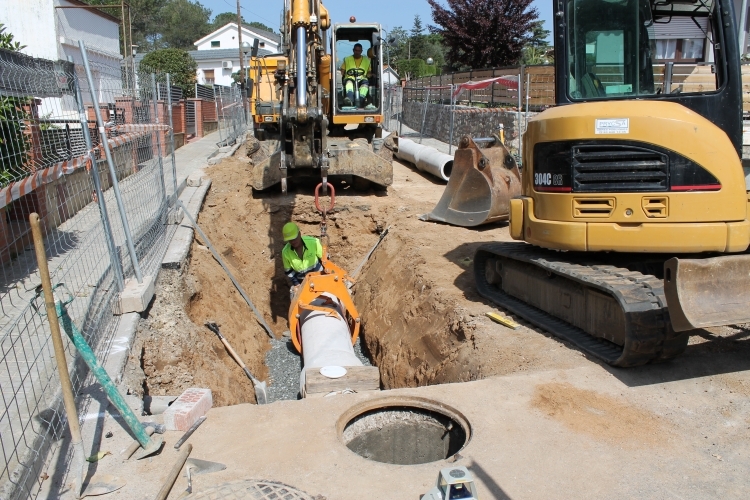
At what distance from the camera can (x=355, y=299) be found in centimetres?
990

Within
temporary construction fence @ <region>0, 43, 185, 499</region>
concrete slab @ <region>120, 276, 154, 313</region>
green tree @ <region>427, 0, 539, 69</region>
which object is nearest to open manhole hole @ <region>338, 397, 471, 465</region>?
temporary construction fence @ <region>0, 43, 185, 499</region>

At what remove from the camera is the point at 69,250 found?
5.27 meters

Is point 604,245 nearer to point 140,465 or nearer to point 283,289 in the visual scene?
point 140,465

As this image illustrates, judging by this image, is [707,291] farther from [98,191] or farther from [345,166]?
[345,166]

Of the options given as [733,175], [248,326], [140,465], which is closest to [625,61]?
[733,175]

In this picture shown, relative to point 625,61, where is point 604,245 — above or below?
below

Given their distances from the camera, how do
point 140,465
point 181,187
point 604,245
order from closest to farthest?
1. point 140,465
2. point 604,245
3. point 181,187

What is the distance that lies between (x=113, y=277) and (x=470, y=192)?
18.3 feet

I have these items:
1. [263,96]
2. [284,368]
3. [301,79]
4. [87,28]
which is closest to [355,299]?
[284,368]

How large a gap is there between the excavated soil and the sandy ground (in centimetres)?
3

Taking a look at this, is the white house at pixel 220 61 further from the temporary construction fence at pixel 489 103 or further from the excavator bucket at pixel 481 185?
the excavator bucket at pixel 481 185

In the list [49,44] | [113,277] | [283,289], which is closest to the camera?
→ [113,277]

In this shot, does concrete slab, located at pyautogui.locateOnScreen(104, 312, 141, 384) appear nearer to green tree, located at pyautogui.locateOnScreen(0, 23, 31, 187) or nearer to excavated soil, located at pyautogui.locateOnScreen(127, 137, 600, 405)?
excavated soil, located at pyautogui.locateOnScreen(127, 137, 600, 405)

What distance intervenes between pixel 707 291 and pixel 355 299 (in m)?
5.86
